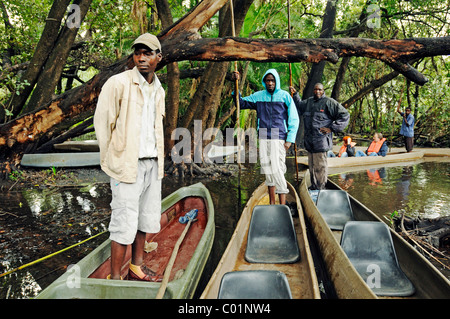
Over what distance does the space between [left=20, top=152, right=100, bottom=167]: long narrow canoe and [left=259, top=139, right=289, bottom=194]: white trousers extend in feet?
24.7

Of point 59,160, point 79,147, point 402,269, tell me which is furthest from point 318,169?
point 79,147

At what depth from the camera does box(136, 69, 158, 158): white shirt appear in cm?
260

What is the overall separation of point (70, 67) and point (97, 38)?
249 cm

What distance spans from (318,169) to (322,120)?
3.19ft

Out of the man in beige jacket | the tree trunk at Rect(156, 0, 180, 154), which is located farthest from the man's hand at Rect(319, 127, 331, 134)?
the tree trunk at Rect(156, 0, 180, 154)

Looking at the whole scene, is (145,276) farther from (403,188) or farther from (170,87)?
(403,188)

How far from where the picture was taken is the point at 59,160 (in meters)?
9.62

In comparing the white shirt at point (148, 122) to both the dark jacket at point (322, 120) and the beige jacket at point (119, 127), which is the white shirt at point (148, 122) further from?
the dark jacket at point (322, 120)

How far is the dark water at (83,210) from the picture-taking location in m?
3.62

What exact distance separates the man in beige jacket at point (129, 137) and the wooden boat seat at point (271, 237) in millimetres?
1477

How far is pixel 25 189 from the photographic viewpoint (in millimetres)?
7188

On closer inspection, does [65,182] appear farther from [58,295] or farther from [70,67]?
[58,295]

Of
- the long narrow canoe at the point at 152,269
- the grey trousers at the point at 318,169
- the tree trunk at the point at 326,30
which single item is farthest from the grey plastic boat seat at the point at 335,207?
the tree trunk at the point at 326,30

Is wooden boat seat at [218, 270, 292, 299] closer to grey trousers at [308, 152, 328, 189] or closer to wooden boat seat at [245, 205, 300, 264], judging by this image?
wooden boat seat at [245, 205, 300, 264]
